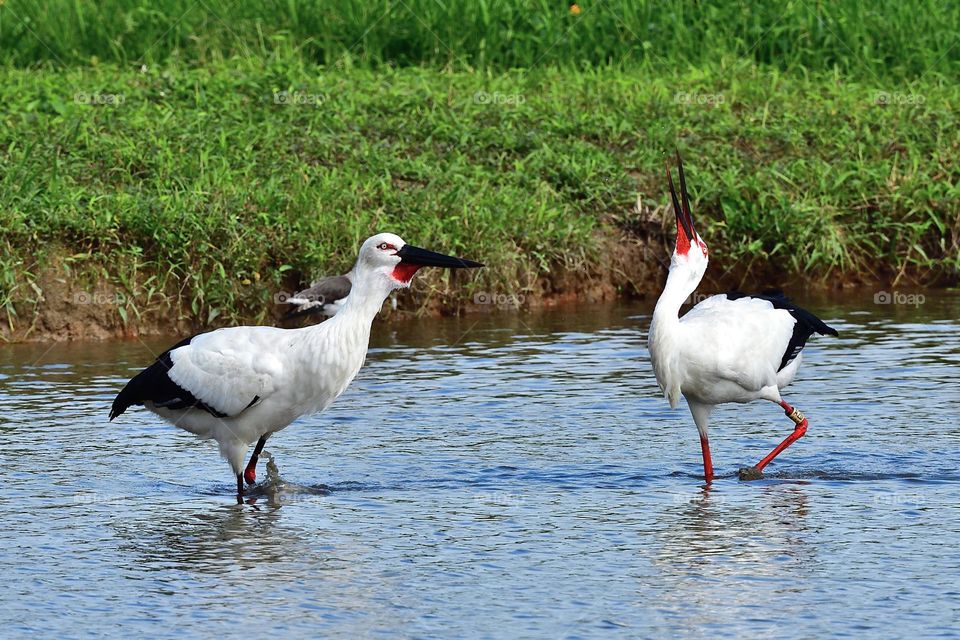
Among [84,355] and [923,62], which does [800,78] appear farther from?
[84,355]

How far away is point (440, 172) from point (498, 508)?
5486 mm

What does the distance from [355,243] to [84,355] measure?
6.20ft

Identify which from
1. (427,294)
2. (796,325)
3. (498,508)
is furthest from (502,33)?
(498,508)

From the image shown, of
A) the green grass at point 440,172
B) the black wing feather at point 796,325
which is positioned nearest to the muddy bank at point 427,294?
the green grass at point 440,172

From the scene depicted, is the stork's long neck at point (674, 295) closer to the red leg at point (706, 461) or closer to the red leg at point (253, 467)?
the red leg at point (706, 461)

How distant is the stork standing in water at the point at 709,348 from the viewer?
6781mm

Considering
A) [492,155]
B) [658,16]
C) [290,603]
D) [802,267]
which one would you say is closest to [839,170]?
[802,267]

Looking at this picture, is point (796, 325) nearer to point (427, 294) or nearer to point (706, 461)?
→ point (706, 461)

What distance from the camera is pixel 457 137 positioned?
481 inches

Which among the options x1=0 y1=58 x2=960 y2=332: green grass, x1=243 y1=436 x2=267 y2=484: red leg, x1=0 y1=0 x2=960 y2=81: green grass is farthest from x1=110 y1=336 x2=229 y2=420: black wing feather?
x1=0 y1=0 x2=960 y2=81: green grass

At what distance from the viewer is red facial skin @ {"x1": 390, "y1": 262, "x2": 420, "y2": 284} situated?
6.54 meters

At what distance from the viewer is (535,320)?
1073 centimetres

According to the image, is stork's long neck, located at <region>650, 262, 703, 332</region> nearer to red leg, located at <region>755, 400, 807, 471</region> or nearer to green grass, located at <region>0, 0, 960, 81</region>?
red leg, located at <region>755, 400, 807, 471</region>

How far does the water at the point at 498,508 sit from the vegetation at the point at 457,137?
1067 mm
